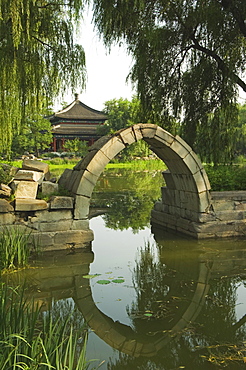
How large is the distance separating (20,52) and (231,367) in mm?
6791

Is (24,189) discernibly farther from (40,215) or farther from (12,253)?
(12,253)

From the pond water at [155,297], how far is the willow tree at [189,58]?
3.35 metres

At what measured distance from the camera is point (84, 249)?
7.34 m

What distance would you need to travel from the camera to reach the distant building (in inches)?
1547

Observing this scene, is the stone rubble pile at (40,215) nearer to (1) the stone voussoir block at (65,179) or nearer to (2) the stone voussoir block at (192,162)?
(1) the stone voussoir block at (65,179)

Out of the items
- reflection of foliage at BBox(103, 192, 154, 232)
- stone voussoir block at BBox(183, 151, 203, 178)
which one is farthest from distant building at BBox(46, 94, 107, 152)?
stone voussoir block at BBox(183, 151, 203, 178)

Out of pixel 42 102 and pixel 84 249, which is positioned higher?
pixel 42 102

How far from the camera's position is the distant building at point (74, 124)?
39.3 metres

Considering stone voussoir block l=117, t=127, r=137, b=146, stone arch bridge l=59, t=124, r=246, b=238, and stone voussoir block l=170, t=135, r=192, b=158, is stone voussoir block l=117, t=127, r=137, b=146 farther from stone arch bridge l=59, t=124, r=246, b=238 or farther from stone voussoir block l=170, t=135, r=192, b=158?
stone voussoir block l=170, t=135, r=192, b=158

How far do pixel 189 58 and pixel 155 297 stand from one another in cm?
718

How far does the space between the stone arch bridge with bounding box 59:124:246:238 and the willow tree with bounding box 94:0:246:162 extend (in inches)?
79.0

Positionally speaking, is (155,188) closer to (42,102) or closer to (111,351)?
(42,102)

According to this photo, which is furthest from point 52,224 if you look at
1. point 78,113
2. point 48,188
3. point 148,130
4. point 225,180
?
point 78,113

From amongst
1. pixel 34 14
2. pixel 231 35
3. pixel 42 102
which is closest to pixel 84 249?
pixel 42 102
